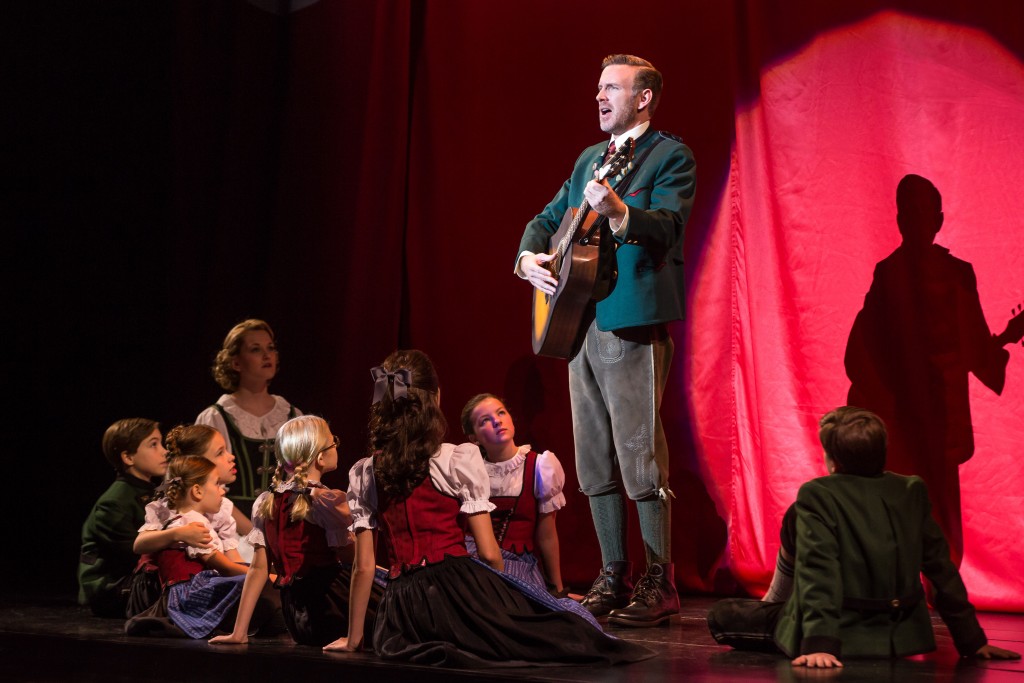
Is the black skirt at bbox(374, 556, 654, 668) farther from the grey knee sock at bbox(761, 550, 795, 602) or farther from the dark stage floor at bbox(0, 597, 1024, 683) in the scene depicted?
the grey knee sock at bbox(761, 550, 795, 602)

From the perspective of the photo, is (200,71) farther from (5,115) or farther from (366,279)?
(366,279)

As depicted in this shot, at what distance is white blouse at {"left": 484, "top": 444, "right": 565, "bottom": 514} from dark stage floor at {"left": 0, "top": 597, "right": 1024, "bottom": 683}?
22.5 inches

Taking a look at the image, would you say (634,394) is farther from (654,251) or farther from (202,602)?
(202,602)

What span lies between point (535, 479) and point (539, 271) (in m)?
0.72

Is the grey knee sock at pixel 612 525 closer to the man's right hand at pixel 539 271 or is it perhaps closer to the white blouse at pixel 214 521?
the man's right hand at pixel 539 271

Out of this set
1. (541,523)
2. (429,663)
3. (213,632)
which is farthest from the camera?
(541,523)

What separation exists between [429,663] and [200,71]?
374cm

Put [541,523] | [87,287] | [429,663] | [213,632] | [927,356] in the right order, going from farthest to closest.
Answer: [87,287] → [927,356] → [541,523] → [213,632] → [429,663]

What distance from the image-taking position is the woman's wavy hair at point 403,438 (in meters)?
2.96

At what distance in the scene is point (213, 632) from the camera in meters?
3.47

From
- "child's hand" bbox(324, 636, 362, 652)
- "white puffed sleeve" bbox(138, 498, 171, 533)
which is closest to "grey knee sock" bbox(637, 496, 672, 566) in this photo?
"child's hand" bbox(324, 636, 362, 652)

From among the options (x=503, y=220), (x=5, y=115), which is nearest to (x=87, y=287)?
(x=5, y=115)

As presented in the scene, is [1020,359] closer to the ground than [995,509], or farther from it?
farther from it

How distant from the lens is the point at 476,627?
112 inches
